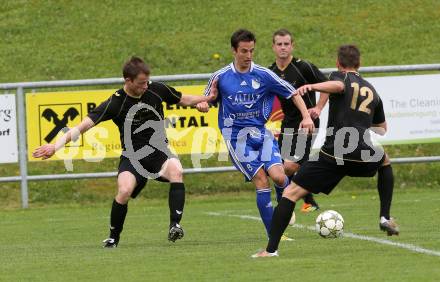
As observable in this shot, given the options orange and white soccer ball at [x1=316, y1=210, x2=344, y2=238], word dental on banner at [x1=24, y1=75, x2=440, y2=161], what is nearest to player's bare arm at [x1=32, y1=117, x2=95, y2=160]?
orange and white soccer ball at [x1=316, y1=210, x2=344, y2=238]

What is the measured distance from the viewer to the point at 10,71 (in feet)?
74.4

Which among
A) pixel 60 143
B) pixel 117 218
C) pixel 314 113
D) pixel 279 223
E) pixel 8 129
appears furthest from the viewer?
pixel 8 129

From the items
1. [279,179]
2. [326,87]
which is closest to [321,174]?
[326,87]

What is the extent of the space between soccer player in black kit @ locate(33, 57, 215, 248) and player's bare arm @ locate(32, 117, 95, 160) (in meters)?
0.05

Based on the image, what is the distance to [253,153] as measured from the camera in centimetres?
1036

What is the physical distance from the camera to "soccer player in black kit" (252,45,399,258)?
911 cm

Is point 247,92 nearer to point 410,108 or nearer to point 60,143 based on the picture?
point 60,143

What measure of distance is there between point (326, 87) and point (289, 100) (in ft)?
11.4

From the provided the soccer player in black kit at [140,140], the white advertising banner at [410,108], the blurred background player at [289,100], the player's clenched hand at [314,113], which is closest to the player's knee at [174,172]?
the soccer player in black kit at [140,140]

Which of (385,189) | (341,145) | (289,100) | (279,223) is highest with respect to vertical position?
(289,100)

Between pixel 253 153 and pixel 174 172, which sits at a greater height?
pixel 253 153

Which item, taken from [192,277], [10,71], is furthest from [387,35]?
[192,277]

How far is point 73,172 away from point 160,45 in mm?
7489

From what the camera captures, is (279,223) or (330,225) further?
(330,225)
